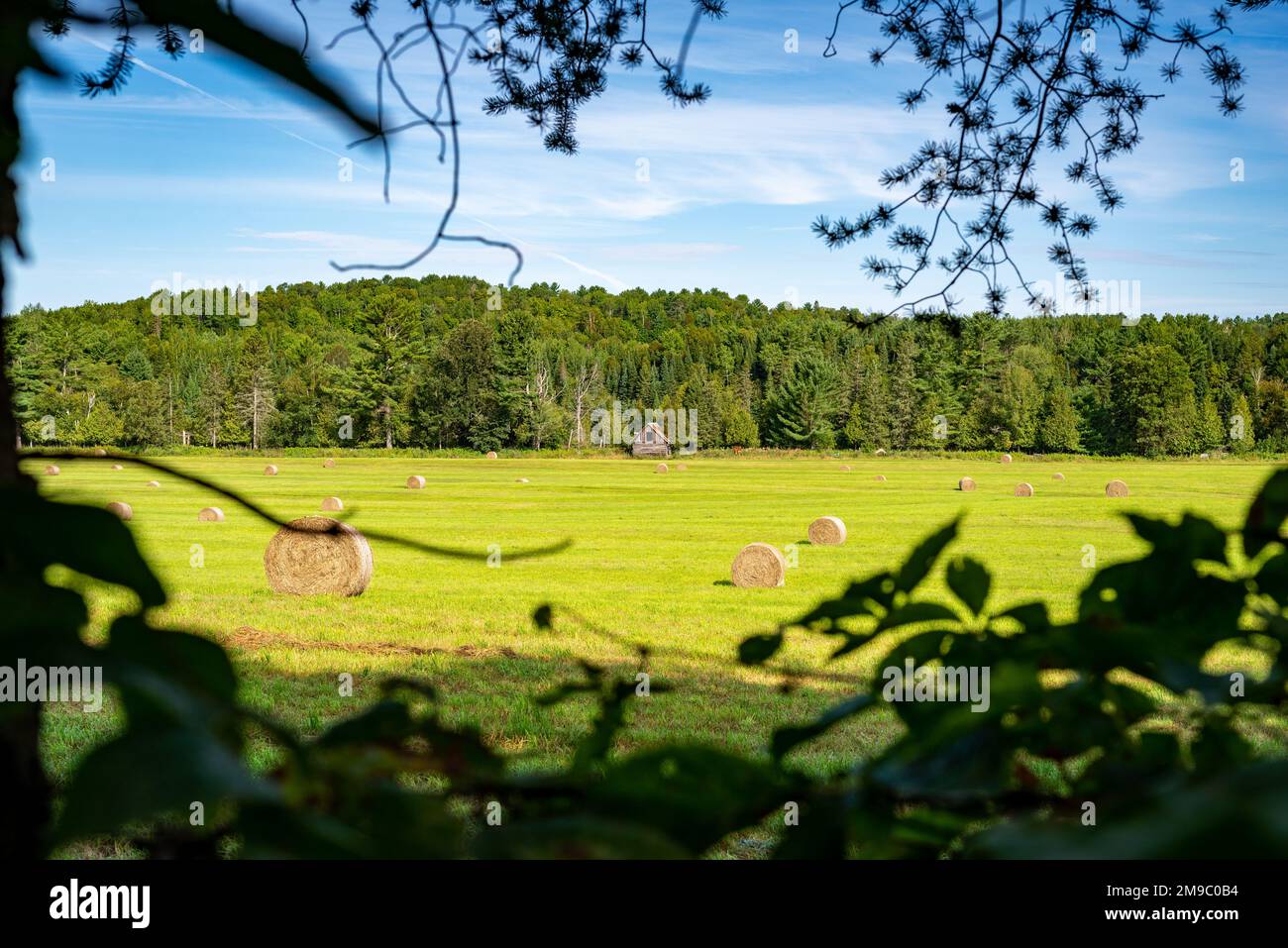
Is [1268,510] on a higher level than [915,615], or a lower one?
higher

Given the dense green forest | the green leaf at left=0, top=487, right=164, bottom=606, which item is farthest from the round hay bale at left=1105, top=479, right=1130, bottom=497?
the green leaf at left=0, top=487, right=164, bottom=606

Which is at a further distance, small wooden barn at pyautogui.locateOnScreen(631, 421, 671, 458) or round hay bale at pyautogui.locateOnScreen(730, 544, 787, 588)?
small wooden barn at pyautogui.locateOnScreen(631, 421, 671, 458)

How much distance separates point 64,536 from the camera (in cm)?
54

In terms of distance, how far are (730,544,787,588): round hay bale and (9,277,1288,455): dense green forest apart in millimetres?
61585

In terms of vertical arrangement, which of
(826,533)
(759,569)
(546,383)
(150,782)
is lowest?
(759,569)

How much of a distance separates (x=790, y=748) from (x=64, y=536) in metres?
0.55

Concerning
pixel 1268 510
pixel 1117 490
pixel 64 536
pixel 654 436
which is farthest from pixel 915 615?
pixel 654 436

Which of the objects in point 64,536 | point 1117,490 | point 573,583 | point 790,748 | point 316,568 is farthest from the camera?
point 1117,490

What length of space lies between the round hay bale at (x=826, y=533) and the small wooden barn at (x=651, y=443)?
70.9 meters

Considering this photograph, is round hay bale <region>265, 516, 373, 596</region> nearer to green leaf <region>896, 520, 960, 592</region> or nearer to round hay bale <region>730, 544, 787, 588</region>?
round hay bale <region>730, 544, 787, 588</region>

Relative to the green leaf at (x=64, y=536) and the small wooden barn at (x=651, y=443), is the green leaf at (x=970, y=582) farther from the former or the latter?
the small wooden barn at (x=651, y=443)

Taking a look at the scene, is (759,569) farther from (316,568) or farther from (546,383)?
(546,383)

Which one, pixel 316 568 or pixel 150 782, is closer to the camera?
pixel 150 782

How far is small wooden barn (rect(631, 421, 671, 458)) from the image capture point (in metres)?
102
